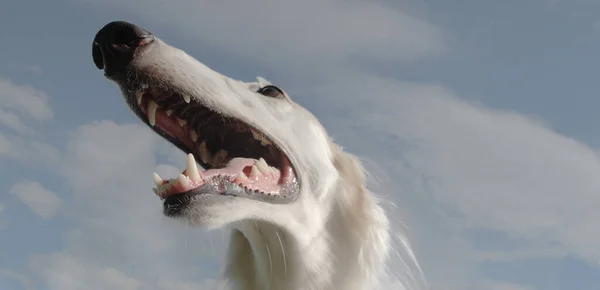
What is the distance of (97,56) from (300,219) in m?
1.80

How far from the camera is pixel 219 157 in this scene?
5.08 m

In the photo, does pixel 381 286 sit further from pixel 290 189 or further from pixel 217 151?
pixel 217 151

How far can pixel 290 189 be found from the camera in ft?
16.5

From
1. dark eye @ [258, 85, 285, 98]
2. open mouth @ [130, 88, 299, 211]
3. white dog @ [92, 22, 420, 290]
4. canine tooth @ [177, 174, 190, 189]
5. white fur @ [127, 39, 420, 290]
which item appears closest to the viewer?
canine tooth @ [177, 174, 190, 189]

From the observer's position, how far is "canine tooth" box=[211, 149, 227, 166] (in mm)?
5055

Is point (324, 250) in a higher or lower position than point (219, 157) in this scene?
lower

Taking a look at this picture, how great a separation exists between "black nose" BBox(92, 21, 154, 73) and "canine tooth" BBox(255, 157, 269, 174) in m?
1.13

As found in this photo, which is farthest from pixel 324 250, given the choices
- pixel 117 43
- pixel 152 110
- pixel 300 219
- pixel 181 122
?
pixel 117 43

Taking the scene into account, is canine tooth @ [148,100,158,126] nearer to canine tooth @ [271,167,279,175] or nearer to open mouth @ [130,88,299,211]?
open mouth @ [130,88,299,211]

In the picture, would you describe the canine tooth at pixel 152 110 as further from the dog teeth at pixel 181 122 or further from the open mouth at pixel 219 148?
the dog teeth at pixel 181 122

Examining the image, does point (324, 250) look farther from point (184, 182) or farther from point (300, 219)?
point (184, 182)

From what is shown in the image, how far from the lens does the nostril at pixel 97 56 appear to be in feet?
14.1

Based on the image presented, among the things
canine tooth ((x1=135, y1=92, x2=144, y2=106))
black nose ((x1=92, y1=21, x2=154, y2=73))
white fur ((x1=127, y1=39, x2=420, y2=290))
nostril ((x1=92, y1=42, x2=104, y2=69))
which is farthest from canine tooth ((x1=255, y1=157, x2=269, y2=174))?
nostril ((x1=92, y1=42, x2=104, y2=69))

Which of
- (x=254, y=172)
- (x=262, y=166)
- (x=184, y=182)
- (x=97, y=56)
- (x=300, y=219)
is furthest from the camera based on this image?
(x=300, y=219)
